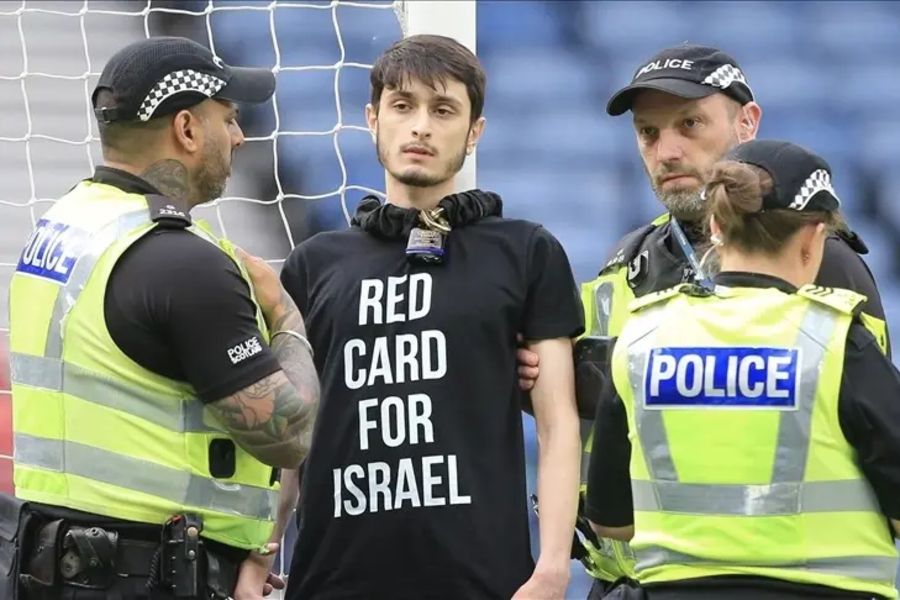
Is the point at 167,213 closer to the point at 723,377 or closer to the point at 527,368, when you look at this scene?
the point at 527,368

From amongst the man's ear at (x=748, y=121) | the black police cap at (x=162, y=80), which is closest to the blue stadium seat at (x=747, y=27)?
the man's ear at (x=748, y=121)

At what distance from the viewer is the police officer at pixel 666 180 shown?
3.42 metres

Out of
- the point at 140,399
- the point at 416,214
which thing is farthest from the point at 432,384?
the point at 140,399

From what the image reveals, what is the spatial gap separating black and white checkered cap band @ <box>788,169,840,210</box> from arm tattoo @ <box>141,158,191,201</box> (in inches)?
44.7

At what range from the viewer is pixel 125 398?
3.06 m

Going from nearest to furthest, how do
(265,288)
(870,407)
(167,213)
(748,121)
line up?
1. (870,407)
2. (167,213)
3. (265,288)
4. (748,121)

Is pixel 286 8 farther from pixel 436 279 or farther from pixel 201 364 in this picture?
pixel 201 364

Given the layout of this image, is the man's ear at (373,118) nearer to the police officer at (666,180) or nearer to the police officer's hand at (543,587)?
the police officer at (666,180)

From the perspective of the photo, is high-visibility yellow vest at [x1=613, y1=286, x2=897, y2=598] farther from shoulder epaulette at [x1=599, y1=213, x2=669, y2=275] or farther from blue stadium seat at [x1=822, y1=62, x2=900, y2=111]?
blue stadium seat at [x1=822, y1=62, x2=900, y2=111]

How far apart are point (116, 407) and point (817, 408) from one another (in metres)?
1.20

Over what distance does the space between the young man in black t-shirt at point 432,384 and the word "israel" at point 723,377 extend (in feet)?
1.86

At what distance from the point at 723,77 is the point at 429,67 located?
59 centimetres

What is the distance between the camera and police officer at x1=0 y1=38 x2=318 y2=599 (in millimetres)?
3029

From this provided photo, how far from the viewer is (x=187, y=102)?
3246mm
